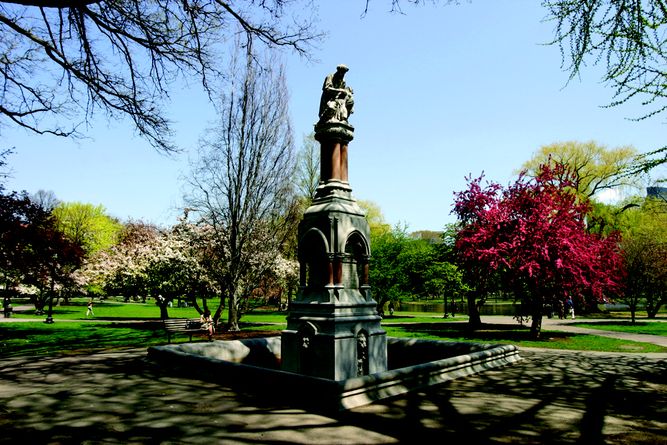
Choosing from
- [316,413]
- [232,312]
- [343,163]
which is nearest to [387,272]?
[232,312]

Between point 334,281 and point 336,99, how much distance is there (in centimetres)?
456

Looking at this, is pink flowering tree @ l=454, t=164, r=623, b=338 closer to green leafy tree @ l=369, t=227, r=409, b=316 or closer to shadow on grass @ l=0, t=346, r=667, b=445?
shadow on grass @ l=0, t=346, r=667, b=445

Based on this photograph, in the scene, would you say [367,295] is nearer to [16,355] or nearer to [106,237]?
[16,355]

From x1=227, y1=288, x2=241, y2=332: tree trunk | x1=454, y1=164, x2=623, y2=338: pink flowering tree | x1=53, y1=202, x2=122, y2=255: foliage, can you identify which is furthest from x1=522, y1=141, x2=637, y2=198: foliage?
x1=53, y1=202, x2=122, y2=255: foliage

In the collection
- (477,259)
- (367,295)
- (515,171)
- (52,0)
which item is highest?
(515,171)

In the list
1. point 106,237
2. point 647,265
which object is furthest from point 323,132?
point 106,237

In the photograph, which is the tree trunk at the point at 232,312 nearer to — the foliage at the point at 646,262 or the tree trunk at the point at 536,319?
the tree trunk at the point at 536,319

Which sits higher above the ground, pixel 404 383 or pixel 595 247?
pixel 595 247

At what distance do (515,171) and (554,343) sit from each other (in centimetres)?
2576

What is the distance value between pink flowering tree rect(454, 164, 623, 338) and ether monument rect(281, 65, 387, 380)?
10.0 m

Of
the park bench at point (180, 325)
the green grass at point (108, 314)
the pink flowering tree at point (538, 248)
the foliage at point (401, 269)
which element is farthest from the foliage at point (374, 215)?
the park bench at point (180, 325)

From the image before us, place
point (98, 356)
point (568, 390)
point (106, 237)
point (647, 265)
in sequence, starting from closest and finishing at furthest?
point (568, 390) < point (98, 356) < point (647, 265) < point (106, 237)

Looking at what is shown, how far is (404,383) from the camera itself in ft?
25.5

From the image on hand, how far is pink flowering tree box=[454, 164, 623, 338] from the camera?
17.8 metres
